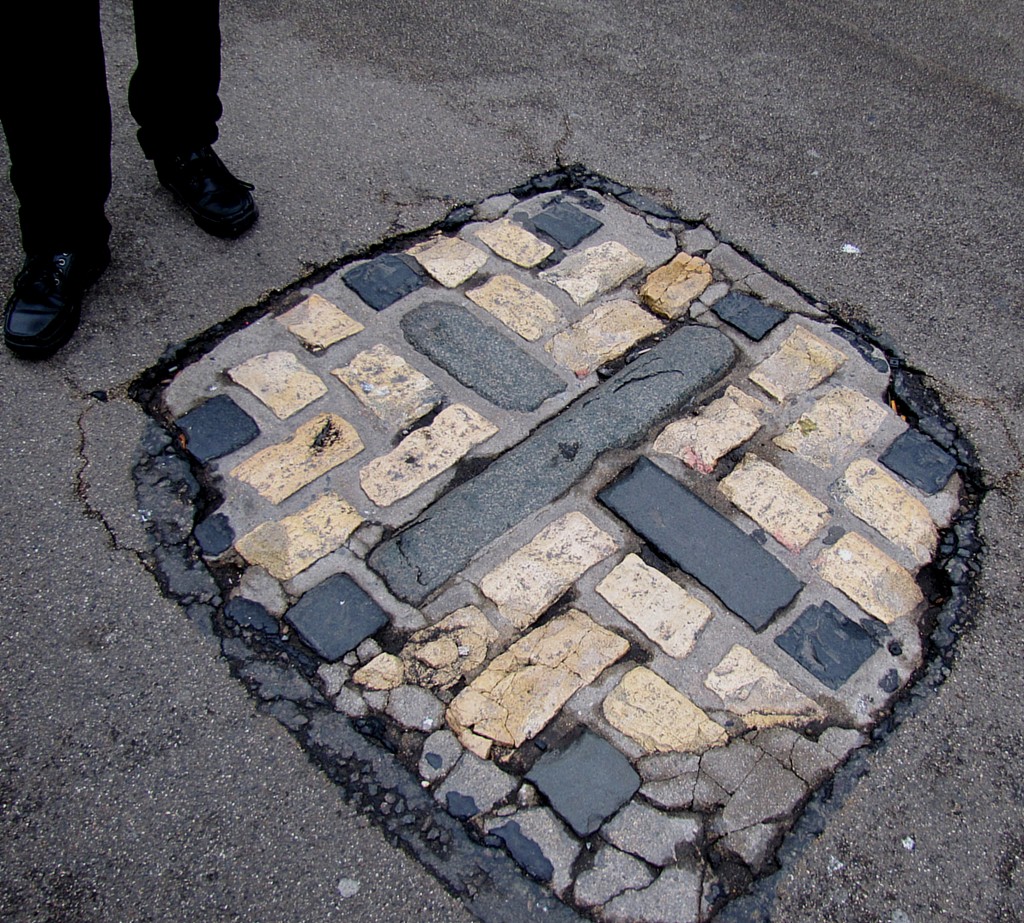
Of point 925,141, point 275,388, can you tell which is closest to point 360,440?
point 275,388

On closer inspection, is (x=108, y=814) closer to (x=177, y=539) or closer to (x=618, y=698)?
(x=177, y=539)

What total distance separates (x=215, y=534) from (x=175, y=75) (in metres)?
1.59

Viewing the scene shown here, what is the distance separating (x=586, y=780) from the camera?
2.10m

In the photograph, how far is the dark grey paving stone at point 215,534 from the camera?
2.44 m

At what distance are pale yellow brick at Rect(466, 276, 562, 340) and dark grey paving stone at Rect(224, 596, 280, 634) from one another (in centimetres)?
127

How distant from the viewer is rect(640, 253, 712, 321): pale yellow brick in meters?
3.16

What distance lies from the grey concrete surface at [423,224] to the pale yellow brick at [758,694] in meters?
0.21

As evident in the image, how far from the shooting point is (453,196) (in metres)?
3.50

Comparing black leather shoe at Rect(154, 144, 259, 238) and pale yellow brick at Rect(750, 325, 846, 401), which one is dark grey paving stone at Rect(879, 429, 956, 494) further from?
black leather shoe at Rect(154, 144, 259, 238)

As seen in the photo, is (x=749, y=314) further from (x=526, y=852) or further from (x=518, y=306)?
(x=526, y=852)

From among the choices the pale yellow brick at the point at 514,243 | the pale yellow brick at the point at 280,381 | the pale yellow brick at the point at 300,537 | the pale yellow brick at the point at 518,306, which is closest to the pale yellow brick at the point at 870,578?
the pale yellow brick at the point at 518,306

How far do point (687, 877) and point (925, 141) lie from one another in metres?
3.41

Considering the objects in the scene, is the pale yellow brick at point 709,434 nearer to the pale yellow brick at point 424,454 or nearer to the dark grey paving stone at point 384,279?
the pale yellow brick at point 424,454

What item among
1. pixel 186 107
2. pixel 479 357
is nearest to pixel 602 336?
pixel 479 357
